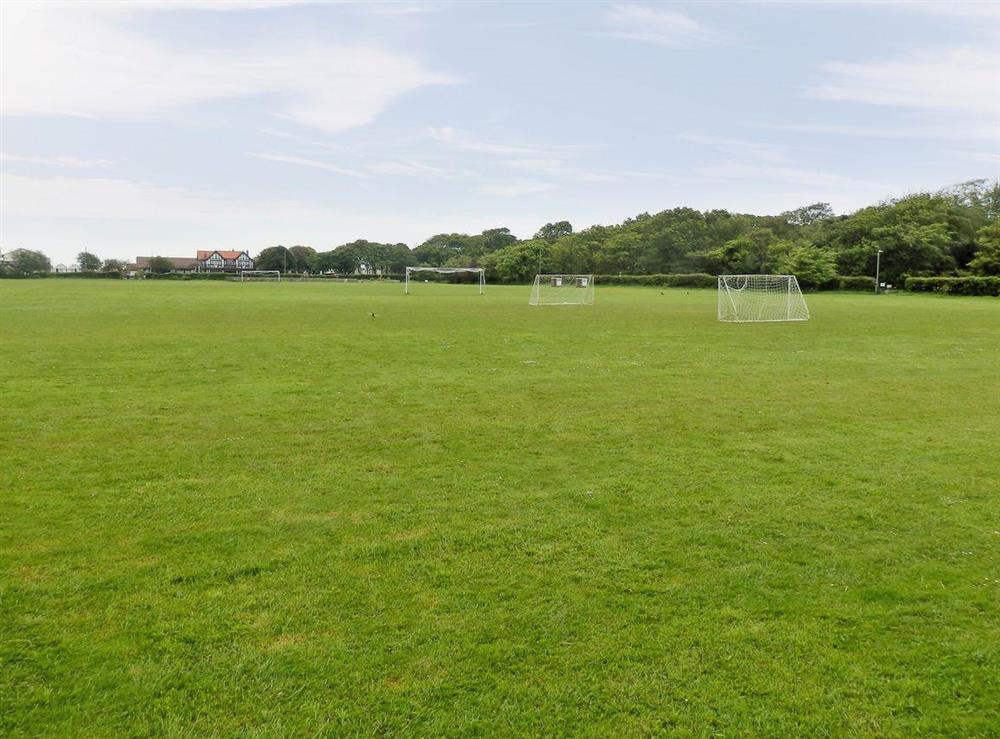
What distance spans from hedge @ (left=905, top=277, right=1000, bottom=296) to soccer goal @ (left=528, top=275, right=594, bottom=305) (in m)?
31.8

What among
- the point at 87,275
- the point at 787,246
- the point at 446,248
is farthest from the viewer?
the point at 446,248

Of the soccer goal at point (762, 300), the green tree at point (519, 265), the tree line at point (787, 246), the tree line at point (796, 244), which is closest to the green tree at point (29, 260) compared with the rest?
the tree line at point (787, 246)

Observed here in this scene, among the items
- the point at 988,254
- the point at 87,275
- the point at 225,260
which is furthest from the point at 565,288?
the point at 225,260

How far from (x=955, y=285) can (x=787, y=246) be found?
23.6 meters

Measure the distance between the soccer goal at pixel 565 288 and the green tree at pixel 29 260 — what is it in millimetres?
105871

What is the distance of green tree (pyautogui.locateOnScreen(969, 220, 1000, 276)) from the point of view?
62.9m

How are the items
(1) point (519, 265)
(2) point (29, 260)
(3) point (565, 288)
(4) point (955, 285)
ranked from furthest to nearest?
(2) point (29, 260)
(1) point (519, 265)
(4) point (955, 285)
(3) point (565, 288)

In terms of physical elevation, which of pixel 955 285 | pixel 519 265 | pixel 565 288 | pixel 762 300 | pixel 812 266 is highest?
pixel 519 265

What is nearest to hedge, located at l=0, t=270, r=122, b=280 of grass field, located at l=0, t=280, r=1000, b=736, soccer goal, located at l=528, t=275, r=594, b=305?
soccer goal, located at l=528, t=275, r=594, b=305

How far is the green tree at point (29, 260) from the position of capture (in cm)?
12094

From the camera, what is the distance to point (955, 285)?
191 ft

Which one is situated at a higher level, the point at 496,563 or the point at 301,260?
the point at 301,260

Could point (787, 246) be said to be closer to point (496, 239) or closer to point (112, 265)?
point (496, 239)

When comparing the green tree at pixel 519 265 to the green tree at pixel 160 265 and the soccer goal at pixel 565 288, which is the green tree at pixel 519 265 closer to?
the soccer goal at pixel 565 288
